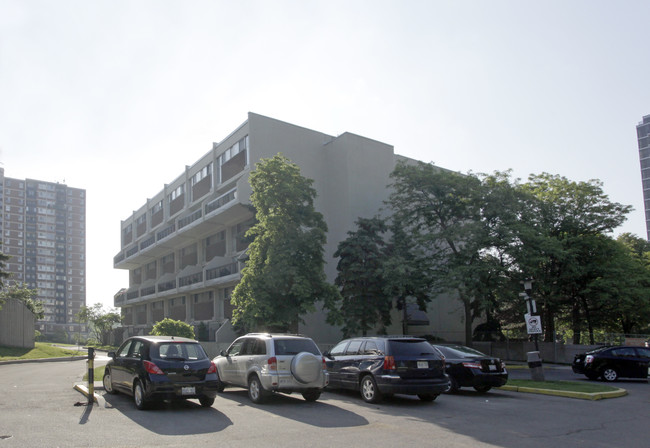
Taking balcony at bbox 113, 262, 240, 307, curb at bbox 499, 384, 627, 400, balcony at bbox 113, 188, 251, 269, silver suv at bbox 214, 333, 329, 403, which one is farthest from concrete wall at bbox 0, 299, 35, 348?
curb at bbox 499, 384, 627, 400

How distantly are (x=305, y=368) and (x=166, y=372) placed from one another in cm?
310

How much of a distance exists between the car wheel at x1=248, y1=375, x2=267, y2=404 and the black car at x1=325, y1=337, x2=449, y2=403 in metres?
2.40

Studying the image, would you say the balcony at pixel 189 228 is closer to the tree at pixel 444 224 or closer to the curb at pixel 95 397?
the tree at pixel 444 224

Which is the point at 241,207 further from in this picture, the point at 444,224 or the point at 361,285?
the point at 444,224

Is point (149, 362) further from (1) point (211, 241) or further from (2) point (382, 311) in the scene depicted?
(1) point (211, 241)

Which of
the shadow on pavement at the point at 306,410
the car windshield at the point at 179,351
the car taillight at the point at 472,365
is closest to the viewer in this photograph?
the shadow on pavement at the point at 306,410

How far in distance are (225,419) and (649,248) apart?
44.4 m

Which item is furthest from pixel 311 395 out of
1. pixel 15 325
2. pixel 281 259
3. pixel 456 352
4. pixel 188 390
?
pixel 15 325

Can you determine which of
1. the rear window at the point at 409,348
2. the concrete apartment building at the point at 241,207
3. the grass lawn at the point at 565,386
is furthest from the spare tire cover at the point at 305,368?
the concrete apartment building at the point at 241,207

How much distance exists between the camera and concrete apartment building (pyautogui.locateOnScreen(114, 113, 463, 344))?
35656 millimetres

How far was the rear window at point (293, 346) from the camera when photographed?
1325cm

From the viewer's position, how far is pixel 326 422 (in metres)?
10.4

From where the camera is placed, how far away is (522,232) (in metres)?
28.2

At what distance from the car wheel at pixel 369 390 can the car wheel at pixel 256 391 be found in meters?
2.44
